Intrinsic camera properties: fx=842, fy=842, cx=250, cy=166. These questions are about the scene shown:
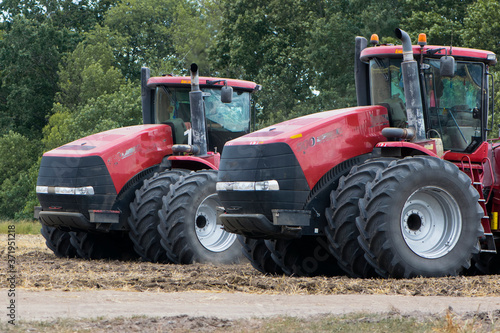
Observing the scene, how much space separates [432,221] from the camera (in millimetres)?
11016

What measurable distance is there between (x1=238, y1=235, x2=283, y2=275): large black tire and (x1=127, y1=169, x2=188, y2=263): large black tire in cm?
208

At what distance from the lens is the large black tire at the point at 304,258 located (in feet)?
39.4

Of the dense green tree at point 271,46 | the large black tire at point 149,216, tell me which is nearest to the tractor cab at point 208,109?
the large black tire at point 149,216

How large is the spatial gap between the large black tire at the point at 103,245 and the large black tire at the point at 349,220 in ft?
19.4

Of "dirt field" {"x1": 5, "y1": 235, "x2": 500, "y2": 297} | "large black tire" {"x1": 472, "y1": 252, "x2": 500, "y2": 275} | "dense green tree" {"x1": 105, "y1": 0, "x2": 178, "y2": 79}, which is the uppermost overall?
"dense green tree" {"x1": 105, "y1": 0, "x2": 178, "y2": 79}

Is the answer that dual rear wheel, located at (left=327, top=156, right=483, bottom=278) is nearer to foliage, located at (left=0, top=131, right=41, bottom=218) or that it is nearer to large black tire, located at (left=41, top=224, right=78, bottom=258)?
large black tire, located at (left=41, top=224, right=78, bottom=258)

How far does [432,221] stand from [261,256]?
9.11 ft

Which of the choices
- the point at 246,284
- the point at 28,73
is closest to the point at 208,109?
the point at 246,284

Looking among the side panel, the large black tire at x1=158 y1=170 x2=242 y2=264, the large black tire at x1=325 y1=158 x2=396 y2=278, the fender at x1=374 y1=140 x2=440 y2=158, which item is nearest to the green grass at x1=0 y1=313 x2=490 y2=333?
the large black tire at x1=325 y1=158 x2=396 y2=278

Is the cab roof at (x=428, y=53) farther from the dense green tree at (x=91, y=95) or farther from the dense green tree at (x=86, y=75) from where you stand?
the dense green tree at (x=86, y=75)

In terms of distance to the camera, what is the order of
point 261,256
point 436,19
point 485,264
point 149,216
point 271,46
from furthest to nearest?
point 271,46
point 436,19
point 149,216
point 485,264
point 261,256

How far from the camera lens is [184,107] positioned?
16312mm

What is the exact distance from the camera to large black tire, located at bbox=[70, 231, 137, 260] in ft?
51.7

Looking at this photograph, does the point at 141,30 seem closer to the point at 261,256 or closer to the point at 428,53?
the point at 261,256
